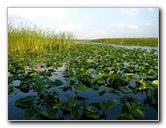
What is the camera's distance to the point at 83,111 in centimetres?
203

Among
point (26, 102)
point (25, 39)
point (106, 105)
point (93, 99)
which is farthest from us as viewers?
point (25, 39)

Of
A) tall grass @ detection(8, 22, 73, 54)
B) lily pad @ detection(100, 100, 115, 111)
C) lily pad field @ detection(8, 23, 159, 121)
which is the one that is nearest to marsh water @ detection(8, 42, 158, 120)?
lily pad field @ detection(8, 23, 159, 121)

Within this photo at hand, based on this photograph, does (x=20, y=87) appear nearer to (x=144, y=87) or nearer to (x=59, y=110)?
(x=59, y=110)

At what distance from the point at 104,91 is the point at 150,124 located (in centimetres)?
66

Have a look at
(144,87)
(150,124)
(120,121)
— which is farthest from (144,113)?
(144,87)

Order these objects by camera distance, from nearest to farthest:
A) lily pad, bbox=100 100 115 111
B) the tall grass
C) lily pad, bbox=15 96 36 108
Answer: lily pad, bbox=100 100 115 111, lily pad, bbox=15 96 36 108, the tall grass

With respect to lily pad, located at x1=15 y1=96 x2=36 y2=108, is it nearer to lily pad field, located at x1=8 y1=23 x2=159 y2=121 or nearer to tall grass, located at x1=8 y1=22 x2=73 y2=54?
lily pad field, located at x1=8 y1=23 x2=159 y2=121

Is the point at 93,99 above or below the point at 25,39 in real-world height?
below

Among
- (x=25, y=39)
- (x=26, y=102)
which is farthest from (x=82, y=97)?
(x=25, y=39)

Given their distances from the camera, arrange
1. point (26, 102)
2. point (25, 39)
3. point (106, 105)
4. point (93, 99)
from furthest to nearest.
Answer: point (25, 39) → point (93, 99) → point (26, 102) → point (106, 105)

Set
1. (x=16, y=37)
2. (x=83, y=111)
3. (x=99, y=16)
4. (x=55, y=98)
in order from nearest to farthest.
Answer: (x=83, y=111) → (x=55, y=98) → (x=99, y=16) → (x=16, y=37)

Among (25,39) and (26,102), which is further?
(25,39)

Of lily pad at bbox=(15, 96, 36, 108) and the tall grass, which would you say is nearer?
lily pad at bbox=(15, 96, 36, 108)

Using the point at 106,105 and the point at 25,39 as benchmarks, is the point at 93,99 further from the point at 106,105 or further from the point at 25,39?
the point at 25,39
